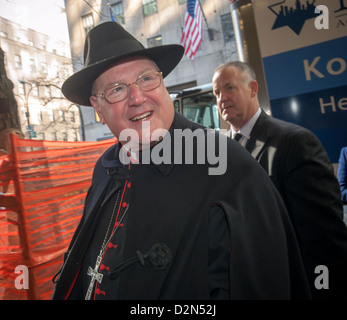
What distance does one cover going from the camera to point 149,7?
16.2 metres

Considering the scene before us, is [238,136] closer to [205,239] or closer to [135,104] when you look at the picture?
[135,104]

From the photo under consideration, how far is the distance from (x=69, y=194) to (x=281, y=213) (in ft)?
10.3

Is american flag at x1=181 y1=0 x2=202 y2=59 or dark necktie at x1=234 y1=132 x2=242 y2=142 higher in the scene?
american flag at x1=181 y1=0 x2=202 y2=59

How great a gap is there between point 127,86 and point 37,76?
50.5ft

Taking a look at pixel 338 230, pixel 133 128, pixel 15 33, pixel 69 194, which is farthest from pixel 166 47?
pixel 15 33

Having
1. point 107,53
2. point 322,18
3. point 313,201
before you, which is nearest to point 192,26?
point 322,18

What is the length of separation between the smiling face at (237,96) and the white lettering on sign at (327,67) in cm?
66

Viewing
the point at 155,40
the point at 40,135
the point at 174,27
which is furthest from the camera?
the point at 40,135

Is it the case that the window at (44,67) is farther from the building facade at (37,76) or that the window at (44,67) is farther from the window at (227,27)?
the window at (227,27)

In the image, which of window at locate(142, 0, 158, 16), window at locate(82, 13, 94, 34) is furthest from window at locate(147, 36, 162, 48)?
window at locate(82, 13, 94, 34)

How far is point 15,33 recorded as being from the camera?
13.0m

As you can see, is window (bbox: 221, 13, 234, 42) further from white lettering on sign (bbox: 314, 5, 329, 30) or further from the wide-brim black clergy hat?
the wide-brim black clergy hat

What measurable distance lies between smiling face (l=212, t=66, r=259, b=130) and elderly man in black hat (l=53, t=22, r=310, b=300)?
108 centimetres

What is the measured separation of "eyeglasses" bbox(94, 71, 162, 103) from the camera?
1545 mm
